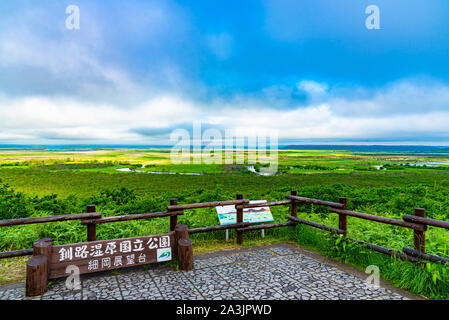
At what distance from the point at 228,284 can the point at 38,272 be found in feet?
8.65

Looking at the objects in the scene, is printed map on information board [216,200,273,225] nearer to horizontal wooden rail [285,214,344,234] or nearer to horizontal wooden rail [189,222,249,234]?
horizontal wooden rail [189,222,249,234]

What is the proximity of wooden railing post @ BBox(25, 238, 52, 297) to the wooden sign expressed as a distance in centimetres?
14

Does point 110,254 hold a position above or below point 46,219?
below

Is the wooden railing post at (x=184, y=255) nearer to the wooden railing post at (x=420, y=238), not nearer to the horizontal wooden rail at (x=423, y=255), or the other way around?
the horizontal wooden rail at (x=423, y=255)

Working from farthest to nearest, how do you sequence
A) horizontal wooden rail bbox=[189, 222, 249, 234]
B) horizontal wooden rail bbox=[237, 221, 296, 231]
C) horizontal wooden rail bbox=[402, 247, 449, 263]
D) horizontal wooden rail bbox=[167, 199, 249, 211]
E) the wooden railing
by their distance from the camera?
1. horizontal wooden rail bbox=[237, 221, 296, 231]
2. horizontal wooden rail bbox=[189, 222, 249, 234]
3. horizontal wooden rail bbox=[167, 199, 249, 211]
4. the wooden railing
5. horizontal wooden rail bbox=[402, 247, 449, 263]

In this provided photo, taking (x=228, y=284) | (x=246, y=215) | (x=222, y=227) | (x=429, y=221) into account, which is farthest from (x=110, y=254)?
(x=429, y=221)

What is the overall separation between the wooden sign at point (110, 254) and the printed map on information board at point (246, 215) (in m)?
1.68

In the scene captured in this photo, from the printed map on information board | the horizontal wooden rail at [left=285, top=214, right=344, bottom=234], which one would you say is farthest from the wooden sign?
the horizontal wooden rail at [left=285, top=214, right=344, bottom=234]

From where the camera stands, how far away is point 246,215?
6.71 meters

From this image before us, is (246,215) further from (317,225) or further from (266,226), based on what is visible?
(317,225)

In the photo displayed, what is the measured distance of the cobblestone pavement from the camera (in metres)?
3.93

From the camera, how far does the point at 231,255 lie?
568cm
